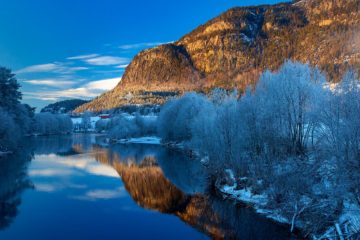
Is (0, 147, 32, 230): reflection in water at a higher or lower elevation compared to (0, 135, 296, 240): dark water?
higher

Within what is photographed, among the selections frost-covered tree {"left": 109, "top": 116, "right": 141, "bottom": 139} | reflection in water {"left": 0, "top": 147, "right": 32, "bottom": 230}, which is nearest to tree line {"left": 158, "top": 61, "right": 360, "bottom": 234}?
reflection in water {"left": 0, "top": 147, "right": 32, "bottom": 230}

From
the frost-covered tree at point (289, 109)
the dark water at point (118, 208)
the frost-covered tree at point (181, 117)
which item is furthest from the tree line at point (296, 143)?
the frost-covered tree at point (181, 117)

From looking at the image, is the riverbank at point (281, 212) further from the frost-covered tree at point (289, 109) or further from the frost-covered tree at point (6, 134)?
the frost-covered tree at point (6, 134)

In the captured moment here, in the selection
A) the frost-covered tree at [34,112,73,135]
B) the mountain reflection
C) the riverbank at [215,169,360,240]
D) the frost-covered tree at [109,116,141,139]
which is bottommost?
the mountain reflection

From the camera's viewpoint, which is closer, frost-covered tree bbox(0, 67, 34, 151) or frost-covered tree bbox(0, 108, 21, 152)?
frost-covered tree bbox(0, 108, 21, 152)

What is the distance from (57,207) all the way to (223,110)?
1994 centimetres

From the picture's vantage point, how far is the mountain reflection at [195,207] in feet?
73.5

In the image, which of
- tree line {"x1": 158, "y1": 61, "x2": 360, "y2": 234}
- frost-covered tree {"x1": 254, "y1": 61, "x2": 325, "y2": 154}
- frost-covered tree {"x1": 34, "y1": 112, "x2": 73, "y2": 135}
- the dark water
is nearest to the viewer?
tree line {"x1": 158, "y1": 61, "x2": 360, "y2": 234}

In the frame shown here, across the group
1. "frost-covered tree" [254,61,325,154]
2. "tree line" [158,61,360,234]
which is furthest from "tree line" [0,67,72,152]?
"frost-covered tree" [254,61,325,154]

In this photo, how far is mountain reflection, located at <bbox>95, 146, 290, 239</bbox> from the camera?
2241cm

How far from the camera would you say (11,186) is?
36562 mm

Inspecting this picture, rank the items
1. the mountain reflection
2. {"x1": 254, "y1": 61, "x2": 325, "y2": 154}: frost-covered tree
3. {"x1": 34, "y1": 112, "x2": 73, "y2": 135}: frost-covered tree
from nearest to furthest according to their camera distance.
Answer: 1. the mountain reflection
2. {"x1": 254, "y1": 61, "x2": 325, "y2": 154}: frost-covered tree
3. {"x1": 34, "y1": 112, "x2": 73, "y2": 135}: frost-covered tree

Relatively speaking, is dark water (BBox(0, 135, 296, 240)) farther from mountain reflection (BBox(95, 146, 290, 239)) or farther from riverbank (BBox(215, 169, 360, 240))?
riverbank (BBox(215, 169, 360, 240))

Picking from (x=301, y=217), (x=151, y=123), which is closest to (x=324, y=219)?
(x=301, y=217)
